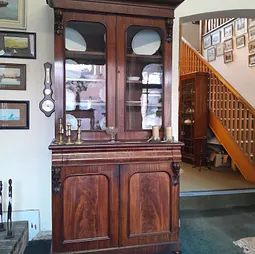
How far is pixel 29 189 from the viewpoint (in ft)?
7.39

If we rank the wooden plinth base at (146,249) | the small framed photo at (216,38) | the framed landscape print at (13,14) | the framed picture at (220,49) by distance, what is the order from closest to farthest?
the wooden plinth base at (146,249) < the framed landscape print at (13,14) < the framed picture at (220,49) < the small framed photo at (216,38)

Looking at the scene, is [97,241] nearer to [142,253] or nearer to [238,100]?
[142,253]

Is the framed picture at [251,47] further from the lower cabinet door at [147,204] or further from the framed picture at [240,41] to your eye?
the lower cabinet door at [147,204]

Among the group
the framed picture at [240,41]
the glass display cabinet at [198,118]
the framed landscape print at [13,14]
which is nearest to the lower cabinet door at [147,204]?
the framed landscape print at [13,14]

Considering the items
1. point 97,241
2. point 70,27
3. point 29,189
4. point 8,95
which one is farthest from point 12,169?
point 70,27

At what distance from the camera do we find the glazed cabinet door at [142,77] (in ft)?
6.57

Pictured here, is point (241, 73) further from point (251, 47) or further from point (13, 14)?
point (13, 14)

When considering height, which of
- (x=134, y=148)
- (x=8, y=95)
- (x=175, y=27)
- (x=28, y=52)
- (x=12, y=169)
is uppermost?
(x=175, y=27)

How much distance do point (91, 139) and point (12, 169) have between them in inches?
32.1

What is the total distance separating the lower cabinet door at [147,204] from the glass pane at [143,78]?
1.23 ft

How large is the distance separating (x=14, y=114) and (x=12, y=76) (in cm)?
32

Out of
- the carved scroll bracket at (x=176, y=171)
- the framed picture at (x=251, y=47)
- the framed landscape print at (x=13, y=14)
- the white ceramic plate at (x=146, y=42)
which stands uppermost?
the framed picture at (x=251, y=47)

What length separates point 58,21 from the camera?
1.85m

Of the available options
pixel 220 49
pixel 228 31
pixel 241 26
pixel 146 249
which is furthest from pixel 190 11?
pixel 220 49
